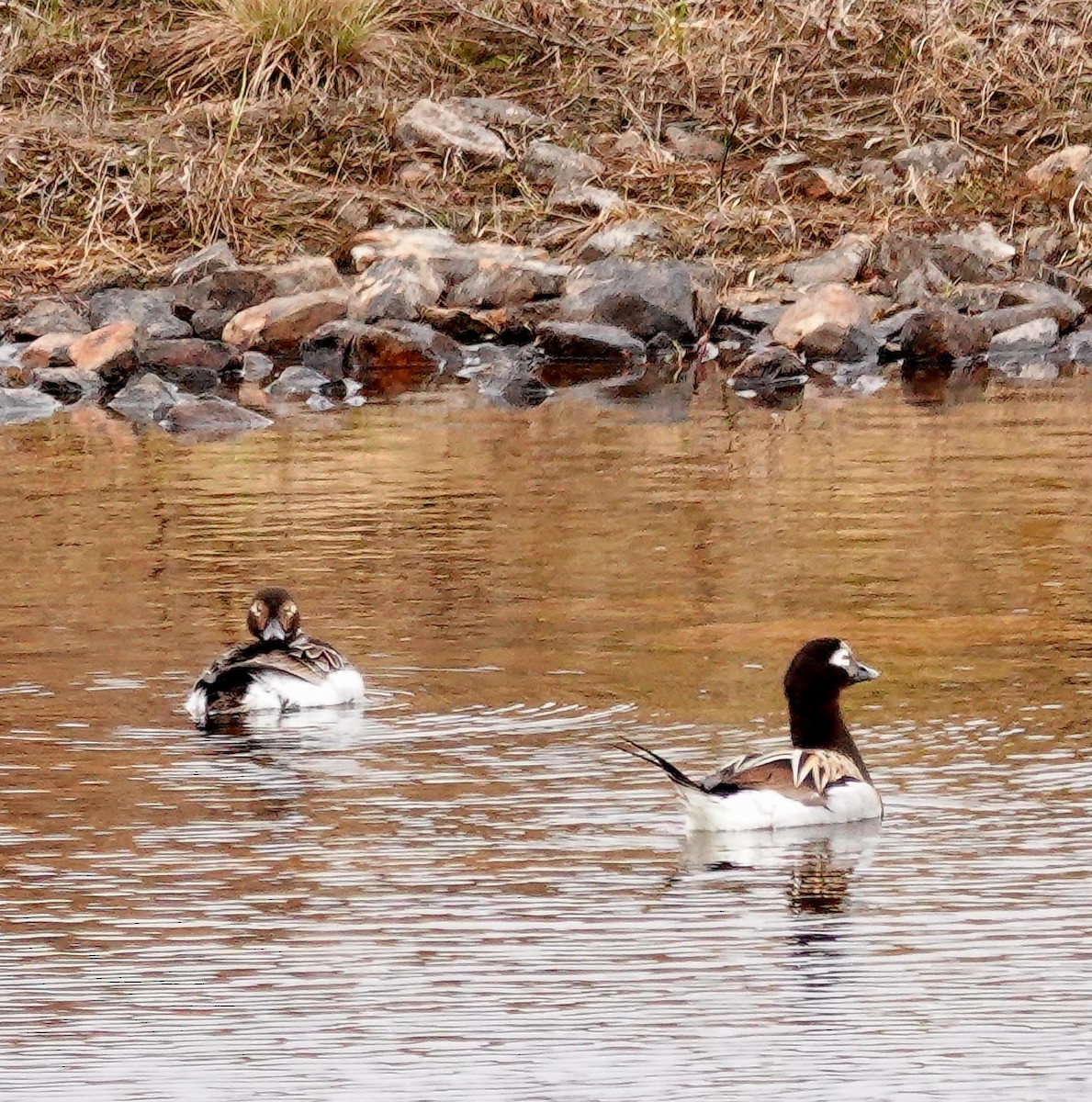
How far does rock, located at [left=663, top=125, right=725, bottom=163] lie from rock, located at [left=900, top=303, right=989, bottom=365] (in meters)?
3.42

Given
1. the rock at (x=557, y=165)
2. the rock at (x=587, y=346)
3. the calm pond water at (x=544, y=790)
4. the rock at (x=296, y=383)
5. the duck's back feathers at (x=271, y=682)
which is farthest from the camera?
the rock at (x=557, y=165)

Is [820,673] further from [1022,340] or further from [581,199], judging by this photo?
[581,199]

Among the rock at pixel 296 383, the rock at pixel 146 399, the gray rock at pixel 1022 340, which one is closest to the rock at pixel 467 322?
the rock at pixel 296 383

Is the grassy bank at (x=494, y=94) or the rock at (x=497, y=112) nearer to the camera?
the grassy bank at (x=494, y=94)

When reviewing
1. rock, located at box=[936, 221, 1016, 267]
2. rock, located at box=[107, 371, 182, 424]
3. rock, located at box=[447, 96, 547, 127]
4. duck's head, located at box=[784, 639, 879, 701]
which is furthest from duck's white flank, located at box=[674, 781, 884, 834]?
rock, located at box=[447, 96, 547, 127]

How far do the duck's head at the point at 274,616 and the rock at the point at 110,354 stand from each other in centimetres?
858

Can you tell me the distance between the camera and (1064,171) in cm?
2025

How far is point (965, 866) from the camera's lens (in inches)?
255

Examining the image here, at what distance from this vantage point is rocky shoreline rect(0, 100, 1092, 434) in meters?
17.0

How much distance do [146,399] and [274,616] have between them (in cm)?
792

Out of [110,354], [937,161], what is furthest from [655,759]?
[937,161]

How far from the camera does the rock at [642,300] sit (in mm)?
18000

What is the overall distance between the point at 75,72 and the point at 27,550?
11.4m

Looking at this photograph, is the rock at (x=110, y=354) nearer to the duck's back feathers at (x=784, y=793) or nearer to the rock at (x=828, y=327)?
the rock at (x=828, y=327)
